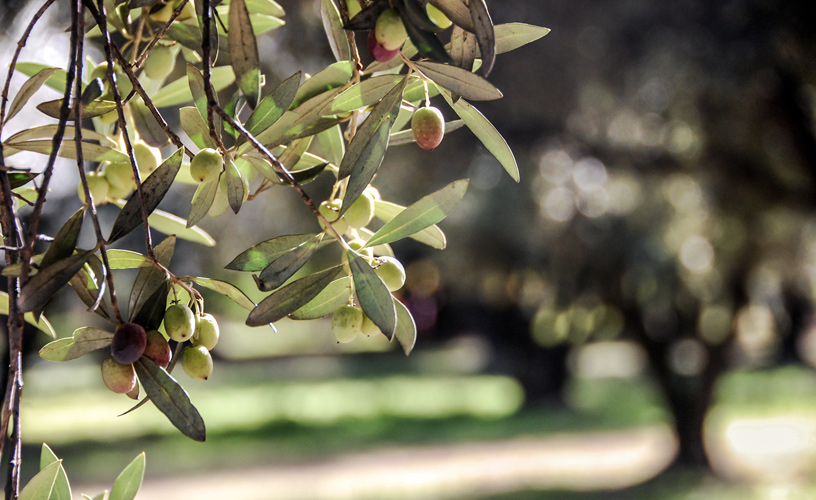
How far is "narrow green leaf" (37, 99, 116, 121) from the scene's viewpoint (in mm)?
536

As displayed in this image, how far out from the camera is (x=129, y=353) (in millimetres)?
448

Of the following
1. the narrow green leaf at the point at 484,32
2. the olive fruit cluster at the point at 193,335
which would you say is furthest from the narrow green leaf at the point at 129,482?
the narrow green leaf at the point at 484,32

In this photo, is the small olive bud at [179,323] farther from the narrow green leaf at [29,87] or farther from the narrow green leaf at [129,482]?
the narrow green leaf at [29,87]

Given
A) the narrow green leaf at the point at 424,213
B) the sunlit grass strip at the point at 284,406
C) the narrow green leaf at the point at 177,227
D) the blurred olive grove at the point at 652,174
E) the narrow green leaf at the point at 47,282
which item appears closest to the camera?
the narrow green leaf at the point at 47,282

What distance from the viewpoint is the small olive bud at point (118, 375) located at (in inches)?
18.4

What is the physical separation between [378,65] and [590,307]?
5.83m

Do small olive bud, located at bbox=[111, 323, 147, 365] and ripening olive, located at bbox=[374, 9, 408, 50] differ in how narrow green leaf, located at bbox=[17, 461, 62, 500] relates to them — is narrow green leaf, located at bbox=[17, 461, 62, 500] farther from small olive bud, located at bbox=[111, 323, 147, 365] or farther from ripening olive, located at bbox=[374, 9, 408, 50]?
ripening olive, located at bbox=[374, 9, 408, 50]

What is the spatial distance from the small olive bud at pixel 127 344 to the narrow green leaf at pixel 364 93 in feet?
0.72

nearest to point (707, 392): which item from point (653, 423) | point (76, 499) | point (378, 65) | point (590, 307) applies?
point (590, 307)

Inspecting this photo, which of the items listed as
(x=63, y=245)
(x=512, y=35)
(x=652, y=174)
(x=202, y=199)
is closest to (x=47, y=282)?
(x=63, y=245)

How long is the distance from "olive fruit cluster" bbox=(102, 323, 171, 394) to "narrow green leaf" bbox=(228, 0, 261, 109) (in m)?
0.18

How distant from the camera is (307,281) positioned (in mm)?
501

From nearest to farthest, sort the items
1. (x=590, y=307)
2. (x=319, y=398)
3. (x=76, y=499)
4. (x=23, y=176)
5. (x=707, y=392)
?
(x=23, y=176) < (x=76, y=499) < (x=707, y=392) < (x=590, y=307) < (x=319, y=398)

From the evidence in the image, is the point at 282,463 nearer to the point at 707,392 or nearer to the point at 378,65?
the point at 707,392
